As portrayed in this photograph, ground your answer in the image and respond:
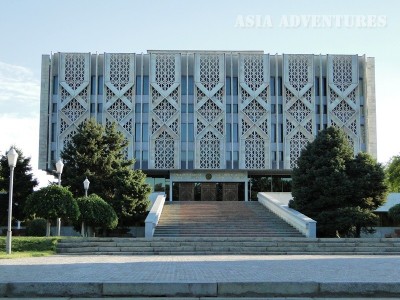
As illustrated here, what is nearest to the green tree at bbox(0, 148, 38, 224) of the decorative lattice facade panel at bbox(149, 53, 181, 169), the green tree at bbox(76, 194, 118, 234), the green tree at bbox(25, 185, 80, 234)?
the decorative lattice facade panel at bbox(149, 53, 181, 169)

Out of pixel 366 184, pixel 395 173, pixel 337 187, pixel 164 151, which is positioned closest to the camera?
pixel 337 187

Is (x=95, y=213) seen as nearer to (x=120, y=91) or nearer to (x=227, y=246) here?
(x=227, y=246)

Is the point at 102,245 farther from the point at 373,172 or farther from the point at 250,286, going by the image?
the point at 373,172

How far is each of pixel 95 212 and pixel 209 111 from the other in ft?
83.2

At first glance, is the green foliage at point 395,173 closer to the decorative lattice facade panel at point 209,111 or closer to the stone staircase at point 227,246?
the decorative lattice facade panel at point 209,111

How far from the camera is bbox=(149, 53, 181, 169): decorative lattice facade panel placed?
4834cm

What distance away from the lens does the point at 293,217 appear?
2889cm

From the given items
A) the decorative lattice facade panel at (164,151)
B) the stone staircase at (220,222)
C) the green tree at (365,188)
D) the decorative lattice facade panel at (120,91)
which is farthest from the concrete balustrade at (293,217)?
the decorative lattice facade panel at (120,91)

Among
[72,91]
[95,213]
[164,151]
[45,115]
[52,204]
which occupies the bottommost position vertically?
[95,213]

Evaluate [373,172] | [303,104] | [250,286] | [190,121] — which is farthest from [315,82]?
[250,286]

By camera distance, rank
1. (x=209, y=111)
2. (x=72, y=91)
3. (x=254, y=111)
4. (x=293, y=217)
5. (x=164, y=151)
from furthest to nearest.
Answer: (x=254, y=111) → (x=209, y=111) → (x=72, y=91) → (x=164, y=151) → (x=293, y=217)

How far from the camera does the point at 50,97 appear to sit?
49.0 metres

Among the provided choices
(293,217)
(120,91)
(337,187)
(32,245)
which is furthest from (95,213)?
(120,91)

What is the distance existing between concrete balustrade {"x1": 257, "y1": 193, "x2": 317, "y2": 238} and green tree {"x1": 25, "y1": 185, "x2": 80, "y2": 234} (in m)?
10.8
